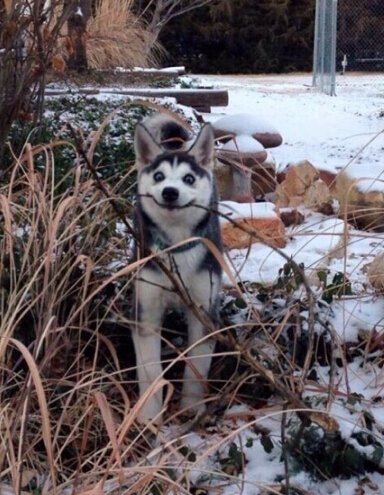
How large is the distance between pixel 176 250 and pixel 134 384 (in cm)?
56

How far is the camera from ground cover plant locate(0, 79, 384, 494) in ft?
8.70

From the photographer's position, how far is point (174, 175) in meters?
2.90

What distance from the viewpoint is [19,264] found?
3445 mm

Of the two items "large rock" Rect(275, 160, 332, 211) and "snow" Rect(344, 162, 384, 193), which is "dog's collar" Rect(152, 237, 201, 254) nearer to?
"snow" Rect(344, 162, 384, 193)

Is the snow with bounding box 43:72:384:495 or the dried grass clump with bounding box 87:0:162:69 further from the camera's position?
the dried grass clump with bounding box 87:0:162:69

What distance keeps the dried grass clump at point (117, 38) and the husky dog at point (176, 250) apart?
31.4 ft

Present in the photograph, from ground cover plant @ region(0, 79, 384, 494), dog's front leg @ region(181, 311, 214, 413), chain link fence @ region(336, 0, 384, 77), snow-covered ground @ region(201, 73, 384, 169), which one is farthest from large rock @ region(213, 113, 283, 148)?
chain link fence @ region(336, 0, 384, 77)

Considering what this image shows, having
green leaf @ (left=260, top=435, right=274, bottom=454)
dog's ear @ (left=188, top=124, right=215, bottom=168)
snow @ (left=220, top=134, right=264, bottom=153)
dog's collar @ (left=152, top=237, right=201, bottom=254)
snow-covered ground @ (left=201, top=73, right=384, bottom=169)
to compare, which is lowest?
snow-covered ground @ (left=201, top=73, right=384, bottom=169)

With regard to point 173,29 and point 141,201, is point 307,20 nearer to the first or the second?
point 173,29

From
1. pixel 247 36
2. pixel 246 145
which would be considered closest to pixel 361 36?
pixel 247 36

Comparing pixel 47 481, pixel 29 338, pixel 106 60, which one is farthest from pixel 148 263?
pixel 106 60

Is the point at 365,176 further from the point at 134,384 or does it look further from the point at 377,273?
the point at 134,384

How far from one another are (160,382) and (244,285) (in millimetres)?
1393

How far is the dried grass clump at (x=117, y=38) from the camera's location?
1258 centimetres
